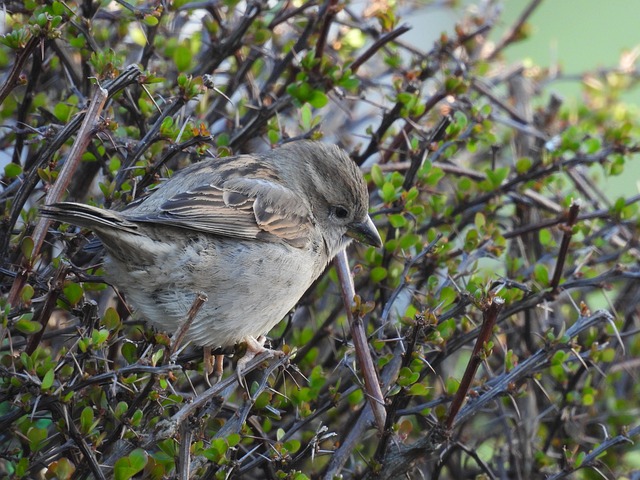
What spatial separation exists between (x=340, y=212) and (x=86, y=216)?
1384mm

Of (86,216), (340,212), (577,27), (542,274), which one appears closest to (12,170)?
(86,216)

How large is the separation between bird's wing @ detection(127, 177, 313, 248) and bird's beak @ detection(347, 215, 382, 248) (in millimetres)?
200

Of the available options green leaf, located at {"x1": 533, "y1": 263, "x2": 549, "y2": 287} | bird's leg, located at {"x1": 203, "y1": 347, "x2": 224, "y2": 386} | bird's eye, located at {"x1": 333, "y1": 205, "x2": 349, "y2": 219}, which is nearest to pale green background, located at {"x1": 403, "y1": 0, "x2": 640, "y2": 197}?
bird's eye, located at {"x1": 333, "y1": 205, "x2": 349, "y2": 219}

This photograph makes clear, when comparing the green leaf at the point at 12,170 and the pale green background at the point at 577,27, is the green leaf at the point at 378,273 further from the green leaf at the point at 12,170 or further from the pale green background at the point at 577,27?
the pale green background at the point at 577,27

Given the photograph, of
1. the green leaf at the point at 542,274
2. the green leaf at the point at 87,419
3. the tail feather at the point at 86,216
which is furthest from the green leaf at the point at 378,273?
the green leaf at the point at 87,419

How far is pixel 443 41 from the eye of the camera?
4.19 m

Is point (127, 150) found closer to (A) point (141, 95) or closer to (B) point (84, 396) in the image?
Answer: (A) point (141, 95)

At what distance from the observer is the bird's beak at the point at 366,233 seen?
12.2ft

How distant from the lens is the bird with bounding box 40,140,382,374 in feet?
10.3

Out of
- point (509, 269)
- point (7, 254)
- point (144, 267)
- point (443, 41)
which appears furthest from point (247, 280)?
point (443, 41)

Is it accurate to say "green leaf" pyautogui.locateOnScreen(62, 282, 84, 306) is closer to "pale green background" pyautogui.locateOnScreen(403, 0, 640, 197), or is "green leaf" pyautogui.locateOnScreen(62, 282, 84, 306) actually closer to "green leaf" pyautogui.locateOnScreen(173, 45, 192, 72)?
"green leaf" pyautogui.locateOnScreen(173, 45, 192, 72)

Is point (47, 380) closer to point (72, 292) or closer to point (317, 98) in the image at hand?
point (72, 292)

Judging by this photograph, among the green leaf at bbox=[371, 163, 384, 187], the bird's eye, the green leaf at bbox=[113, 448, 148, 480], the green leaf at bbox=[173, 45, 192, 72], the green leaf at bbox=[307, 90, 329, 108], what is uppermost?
the green leaf at bbox=[173, 45, 192, 72]

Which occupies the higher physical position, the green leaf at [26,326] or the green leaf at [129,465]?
the green leaf at [26,326]
